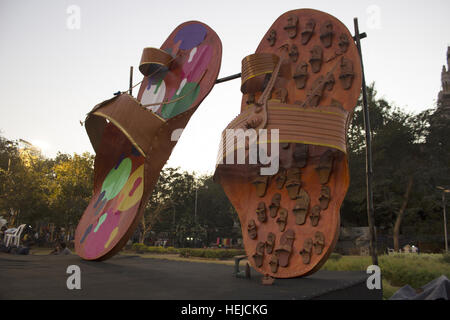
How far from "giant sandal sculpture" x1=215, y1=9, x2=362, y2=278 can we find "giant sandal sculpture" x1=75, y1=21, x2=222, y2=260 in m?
1.64

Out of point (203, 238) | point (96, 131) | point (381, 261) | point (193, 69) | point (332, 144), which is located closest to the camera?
point (332, 144)

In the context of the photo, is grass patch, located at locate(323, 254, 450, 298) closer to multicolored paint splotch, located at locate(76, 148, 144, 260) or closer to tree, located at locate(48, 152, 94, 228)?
multicolored paint splotch, located at locate(76, 148, 144, 260)

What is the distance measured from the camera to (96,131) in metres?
11.8

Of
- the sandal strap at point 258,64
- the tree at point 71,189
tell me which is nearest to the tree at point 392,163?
the tree at point 71,189

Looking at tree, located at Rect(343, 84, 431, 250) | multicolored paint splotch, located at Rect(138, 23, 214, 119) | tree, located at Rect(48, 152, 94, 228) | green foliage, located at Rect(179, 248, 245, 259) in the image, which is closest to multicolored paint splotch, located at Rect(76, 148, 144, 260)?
multicolored paint splotch, located at Rect(138, 23, 214, 119)

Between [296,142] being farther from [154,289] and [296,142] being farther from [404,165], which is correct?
[404,165]

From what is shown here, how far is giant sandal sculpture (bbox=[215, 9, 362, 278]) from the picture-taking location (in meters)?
6.71

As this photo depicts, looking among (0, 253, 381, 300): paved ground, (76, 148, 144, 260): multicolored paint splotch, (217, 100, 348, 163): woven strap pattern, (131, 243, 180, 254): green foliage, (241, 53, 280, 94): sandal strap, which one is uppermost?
(241, 53, 280, 94): sandal strap

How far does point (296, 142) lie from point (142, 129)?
14.0 ft

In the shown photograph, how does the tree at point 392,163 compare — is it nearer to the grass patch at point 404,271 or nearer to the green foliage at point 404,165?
the green foliage at point 404,165
